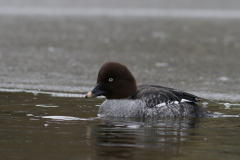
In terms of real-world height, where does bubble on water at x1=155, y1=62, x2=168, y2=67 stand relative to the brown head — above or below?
above

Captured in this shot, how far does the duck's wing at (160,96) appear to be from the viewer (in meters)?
7.80

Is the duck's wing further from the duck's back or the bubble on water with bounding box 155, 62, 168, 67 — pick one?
the bubble on water with bounding box 155, 62, 168, 67

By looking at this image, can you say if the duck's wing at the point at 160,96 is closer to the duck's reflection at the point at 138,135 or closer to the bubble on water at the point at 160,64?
the duck's reflection at the point at 138,135

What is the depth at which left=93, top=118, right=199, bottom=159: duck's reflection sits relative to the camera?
17.1ft

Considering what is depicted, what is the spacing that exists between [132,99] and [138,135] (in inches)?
73.1

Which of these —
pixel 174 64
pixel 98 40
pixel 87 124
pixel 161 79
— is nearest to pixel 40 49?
pixel 98 40

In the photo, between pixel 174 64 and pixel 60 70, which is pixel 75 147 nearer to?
pixel 60 70

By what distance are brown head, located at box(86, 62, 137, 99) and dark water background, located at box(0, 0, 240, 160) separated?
494 mm

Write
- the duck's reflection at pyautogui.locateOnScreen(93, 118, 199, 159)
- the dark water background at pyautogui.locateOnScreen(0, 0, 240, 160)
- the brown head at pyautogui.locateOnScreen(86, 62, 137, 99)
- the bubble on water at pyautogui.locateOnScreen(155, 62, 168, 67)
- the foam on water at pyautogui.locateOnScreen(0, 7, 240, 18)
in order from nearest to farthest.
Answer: the duck's reflection at pyautogui.locateOnScreen(93, 118, 199, 159) → the dark water background at pyautogui.locateOnScreen(0, 0, 240, 160) → the brown head at pyautogui.locateOnScreen(86, 62, 137, 99) → the bubble on water at pyautogui.locateOnScreen(155, 62, 168, 67) → the foam on water at pyautogui.locateOnScreen(0, 7, 240, 18)

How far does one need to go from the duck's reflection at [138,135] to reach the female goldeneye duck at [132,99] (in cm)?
26

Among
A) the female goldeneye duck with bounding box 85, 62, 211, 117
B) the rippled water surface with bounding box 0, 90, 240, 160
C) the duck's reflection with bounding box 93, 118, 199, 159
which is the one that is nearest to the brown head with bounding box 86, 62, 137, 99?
the female goldeneye duck with bounding box 85, 62, 211, 117

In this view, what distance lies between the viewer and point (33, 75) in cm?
1194

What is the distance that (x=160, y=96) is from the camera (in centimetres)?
790

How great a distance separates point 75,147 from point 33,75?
22.7 feet
